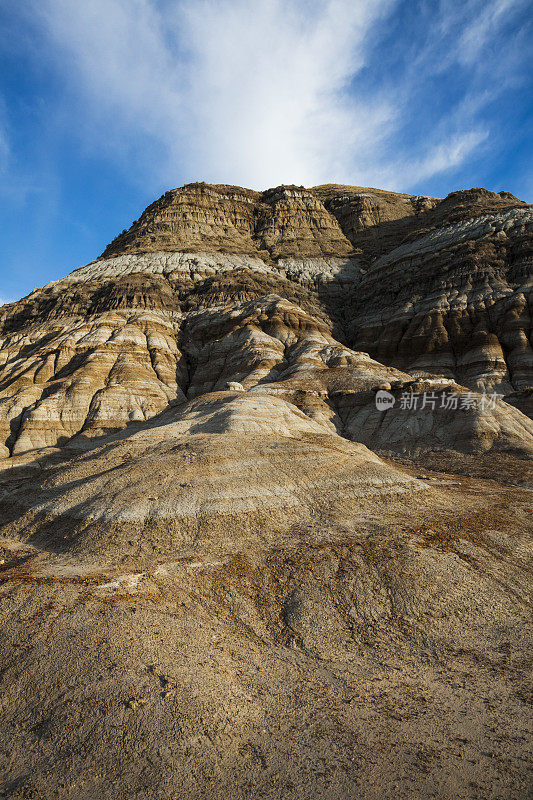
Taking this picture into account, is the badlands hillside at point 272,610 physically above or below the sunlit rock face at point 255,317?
below

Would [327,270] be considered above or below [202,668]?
above

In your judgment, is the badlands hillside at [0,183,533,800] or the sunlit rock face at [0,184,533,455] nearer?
the badlands hillside at [0,183,533,800]

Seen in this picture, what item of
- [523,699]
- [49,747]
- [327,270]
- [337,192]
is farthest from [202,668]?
[337,192]

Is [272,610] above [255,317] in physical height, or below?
below

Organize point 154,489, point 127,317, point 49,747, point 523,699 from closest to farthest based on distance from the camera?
point 49,747
point 523,699
point 154,489
point 127,317

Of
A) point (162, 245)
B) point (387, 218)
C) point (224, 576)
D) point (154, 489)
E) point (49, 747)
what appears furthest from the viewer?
point (387, 218)

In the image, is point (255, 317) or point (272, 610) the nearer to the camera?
point (272, 610)

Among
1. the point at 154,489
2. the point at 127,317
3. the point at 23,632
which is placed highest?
the point at 127,317

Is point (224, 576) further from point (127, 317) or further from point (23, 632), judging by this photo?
point (127, 317)

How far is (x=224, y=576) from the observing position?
1102cm

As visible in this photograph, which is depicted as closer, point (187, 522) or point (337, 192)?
point (187, 522)

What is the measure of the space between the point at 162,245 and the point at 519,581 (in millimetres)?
95297

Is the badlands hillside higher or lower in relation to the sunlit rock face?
lower

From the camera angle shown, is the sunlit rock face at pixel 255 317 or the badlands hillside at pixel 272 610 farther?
the sunlit rock face at pixel 255 317
